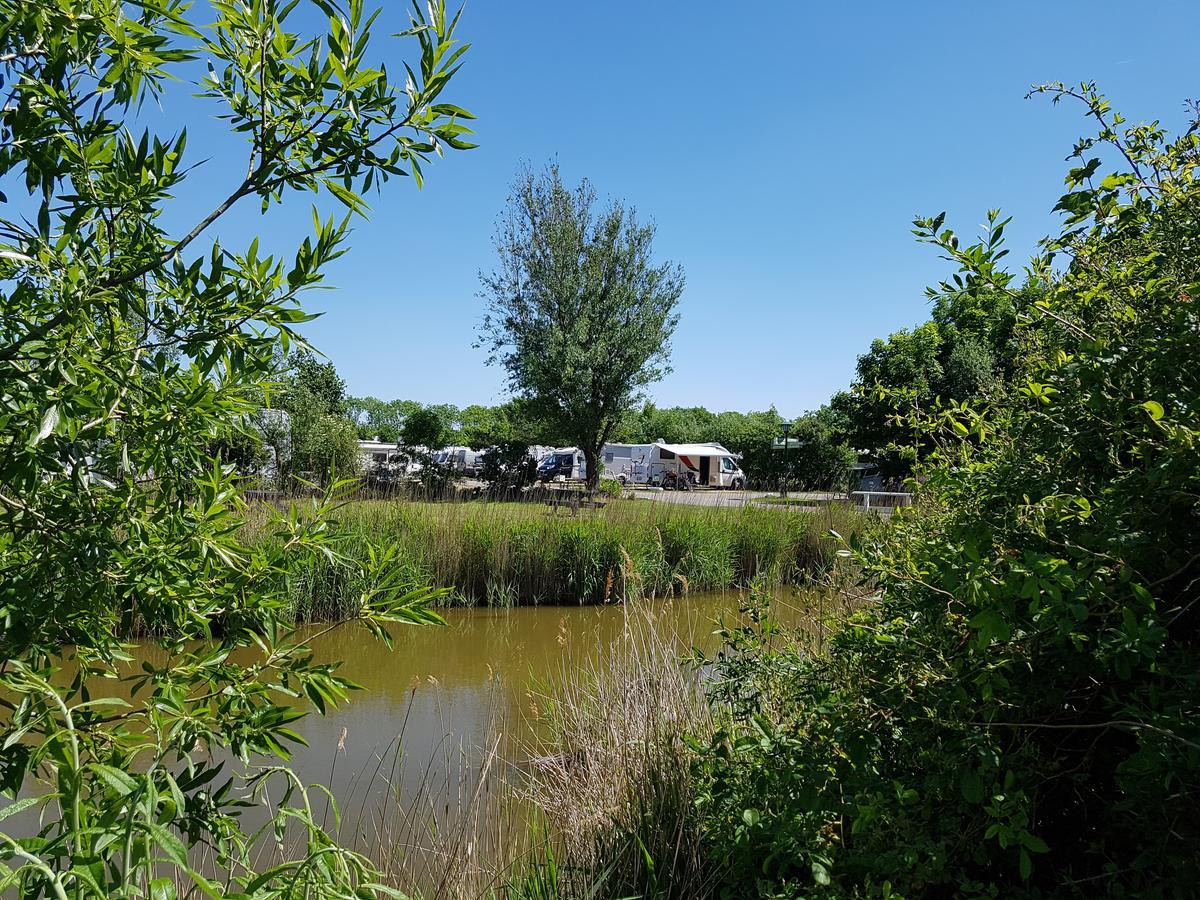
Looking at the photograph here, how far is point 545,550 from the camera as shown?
386 inches

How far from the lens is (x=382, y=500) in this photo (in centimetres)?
1014

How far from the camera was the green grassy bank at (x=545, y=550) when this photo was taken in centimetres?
914

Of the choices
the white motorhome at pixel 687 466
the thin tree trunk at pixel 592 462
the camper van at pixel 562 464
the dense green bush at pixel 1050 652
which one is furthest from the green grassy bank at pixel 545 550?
the white motorhome at pixel 687 466

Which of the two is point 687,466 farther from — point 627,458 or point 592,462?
point 592,462

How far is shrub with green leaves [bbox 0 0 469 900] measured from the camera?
116 cm

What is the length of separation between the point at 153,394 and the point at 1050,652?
1.82m

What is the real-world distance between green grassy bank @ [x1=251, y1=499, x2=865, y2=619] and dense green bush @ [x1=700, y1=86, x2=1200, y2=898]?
6473 mm

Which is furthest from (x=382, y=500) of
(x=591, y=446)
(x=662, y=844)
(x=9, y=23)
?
(x=591, y=446)

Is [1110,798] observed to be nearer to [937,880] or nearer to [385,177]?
[937,880]

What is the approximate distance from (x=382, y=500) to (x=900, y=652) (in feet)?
29.7

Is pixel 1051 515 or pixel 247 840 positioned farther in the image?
pixel 1051 515

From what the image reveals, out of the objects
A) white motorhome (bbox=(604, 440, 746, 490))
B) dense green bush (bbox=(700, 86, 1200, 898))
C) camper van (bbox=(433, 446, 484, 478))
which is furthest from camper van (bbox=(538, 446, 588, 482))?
dense green bush (bbox=(700, 86, 1200, 898))

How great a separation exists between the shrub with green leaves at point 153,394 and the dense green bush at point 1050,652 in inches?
42.6

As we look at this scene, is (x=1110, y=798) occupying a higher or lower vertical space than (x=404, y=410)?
lower
